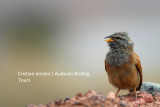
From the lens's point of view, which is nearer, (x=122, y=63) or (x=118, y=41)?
(x=122, y=63)

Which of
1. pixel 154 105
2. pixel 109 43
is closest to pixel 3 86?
pixel 109 43

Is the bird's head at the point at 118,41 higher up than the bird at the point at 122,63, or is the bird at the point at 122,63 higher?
the bird's head at the point at 118,41

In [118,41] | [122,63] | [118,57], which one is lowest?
[122,63]

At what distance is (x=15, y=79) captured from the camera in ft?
40.8

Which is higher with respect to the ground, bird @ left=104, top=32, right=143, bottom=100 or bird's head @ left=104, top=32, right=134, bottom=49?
bird's head @ left=104, top=32, right=134, bottom=49

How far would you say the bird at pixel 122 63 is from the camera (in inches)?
295

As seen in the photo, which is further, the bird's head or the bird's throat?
the bird's head

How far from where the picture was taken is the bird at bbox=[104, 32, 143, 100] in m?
7.49

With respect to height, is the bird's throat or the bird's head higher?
the bird's head

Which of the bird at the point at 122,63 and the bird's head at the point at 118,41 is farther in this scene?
the bird's head at the point at 118,41

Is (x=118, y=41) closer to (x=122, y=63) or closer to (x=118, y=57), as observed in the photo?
(x=118, y=57)

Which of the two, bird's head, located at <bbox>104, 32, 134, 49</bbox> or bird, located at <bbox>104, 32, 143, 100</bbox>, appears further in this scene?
bird's head, located at <bbox>104, 32, 134, 49</bbox>

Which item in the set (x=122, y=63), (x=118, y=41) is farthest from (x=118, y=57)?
(x=118, y=41)

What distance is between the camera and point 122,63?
24.6 feet
